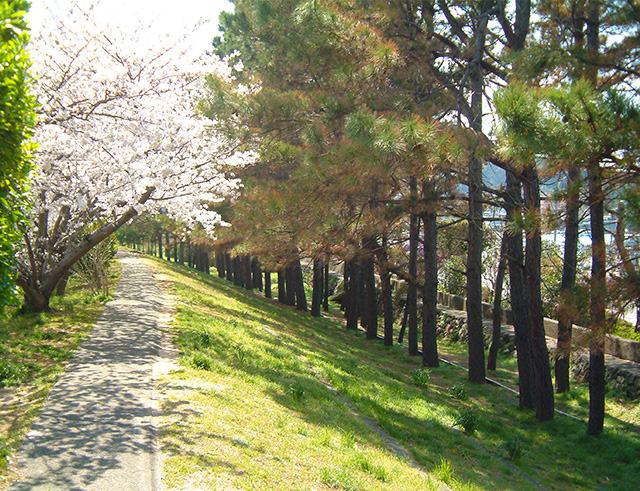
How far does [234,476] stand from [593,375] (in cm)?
787

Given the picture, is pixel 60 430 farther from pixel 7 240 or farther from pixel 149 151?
pixel 149 151

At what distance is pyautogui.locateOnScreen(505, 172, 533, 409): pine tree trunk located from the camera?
1262cm

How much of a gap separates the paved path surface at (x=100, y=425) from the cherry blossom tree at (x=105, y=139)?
2849mm

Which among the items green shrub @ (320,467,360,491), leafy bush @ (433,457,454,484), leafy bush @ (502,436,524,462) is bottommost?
leafy bush @ (502,436,524,462)

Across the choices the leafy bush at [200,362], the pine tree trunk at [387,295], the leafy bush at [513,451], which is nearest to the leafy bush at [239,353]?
the leafy bush at [200,362]

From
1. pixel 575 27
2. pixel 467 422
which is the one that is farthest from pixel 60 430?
pixel 575 27

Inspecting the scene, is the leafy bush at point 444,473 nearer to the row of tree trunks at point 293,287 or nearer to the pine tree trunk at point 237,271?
the row of tree trunks at point 293,287

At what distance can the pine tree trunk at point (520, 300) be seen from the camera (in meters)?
12.6

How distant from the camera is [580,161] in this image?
22.4 ft

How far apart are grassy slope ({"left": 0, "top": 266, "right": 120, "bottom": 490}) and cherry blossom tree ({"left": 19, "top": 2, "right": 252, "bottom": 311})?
0.87m

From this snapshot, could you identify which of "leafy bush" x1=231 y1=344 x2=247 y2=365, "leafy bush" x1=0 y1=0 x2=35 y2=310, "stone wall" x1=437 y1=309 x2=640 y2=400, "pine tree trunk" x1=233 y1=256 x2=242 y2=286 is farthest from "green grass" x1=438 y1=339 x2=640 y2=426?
"pine tree trunk" x1=233 y1=256 x2=242 y2=286

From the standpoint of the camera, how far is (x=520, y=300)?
1333cm

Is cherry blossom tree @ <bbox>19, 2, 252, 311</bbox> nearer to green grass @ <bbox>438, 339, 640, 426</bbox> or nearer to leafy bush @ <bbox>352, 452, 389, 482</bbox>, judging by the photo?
leafy bush @ <bbox>352, 452, 389, 482</bbox>

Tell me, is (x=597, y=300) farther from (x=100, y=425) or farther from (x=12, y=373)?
(x=12, y=373)
